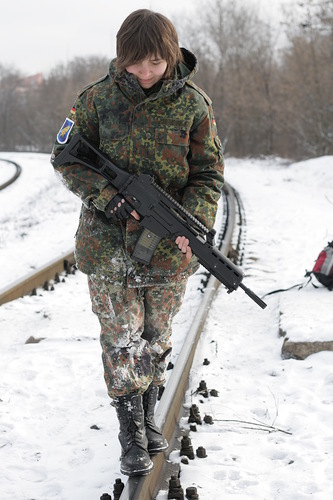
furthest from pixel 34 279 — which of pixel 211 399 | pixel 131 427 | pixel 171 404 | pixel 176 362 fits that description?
pixel 131 427

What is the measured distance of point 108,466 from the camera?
330 cm

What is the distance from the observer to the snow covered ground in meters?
3.17

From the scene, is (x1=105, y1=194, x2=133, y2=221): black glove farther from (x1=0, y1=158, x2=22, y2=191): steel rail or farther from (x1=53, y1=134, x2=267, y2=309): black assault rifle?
(x1=0, y1=158, x2=22, y2=191): steel rail

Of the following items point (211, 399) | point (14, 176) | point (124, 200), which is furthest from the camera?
point (14, 176)

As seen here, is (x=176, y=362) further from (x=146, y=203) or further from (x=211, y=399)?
(x=146, y=203)

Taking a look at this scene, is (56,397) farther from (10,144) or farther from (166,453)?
(10,144)

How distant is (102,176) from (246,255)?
628 centimetres

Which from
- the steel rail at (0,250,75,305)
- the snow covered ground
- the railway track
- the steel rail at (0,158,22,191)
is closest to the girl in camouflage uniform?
the railway track

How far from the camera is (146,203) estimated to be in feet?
9.88

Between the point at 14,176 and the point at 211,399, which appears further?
the point at 14,176

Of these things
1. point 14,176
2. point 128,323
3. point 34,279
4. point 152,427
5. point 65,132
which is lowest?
point 14,176

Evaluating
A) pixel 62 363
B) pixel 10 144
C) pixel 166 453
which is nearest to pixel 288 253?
A: pixel 62 363

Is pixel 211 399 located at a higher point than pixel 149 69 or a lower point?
lower

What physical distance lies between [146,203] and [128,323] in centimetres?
56
